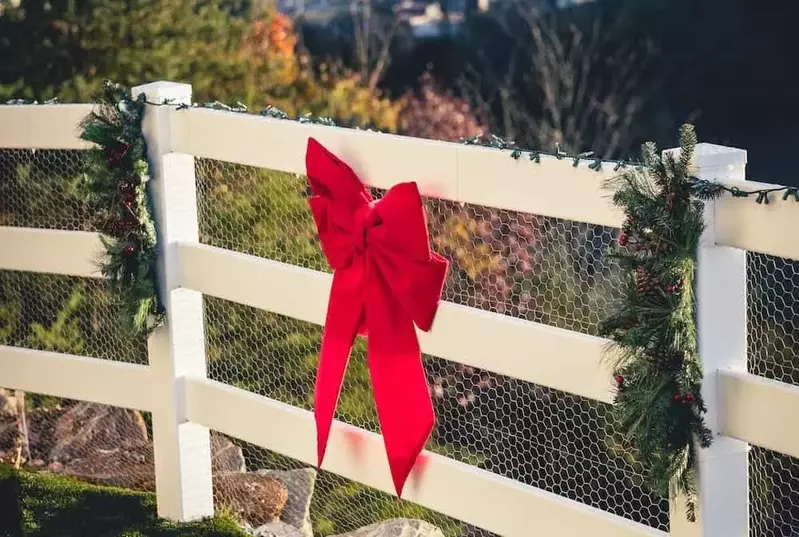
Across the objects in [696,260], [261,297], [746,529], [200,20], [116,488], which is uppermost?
[200,20]

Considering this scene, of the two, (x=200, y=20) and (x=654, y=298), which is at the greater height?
(x=200, y=20)

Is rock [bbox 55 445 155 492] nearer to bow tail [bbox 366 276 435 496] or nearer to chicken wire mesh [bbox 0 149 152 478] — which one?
chicken wire mesh [bbox 0 149 152 478]

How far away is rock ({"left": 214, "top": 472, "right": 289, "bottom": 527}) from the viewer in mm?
4590

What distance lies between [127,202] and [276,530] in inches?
44.9

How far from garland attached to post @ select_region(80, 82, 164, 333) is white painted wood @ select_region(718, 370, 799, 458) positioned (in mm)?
2054

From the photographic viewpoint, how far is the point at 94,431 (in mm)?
5391

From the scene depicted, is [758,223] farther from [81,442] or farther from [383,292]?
[81,442]

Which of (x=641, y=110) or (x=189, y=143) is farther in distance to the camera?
(x=641, y=110)

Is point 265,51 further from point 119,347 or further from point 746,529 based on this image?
point 746,529

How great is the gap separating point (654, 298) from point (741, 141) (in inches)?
402

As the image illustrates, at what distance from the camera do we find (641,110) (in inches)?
500

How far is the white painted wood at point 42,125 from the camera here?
4660 millimetres

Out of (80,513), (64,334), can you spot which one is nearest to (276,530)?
(80,513)

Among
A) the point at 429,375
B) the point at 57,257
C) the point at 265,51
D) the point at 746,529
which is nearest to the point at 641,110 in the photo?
the point at 265,51
